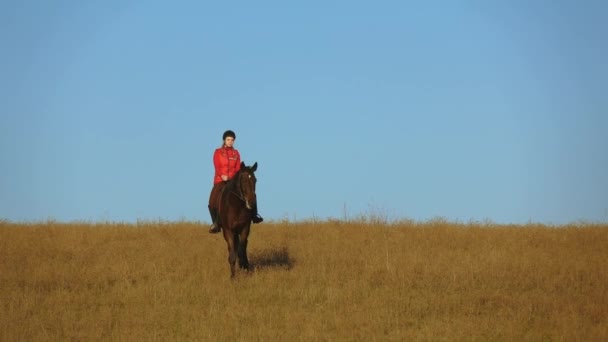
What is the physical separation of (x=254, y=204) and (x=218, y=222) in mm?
1605

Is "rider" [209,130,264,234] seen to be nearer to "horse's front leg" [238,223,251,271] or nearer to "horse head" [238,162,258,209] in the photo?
"horse's front leg" [238,223,251,271]

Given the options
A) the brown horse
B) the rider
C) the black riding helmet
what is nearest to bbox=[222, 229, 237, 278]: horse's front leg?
the brown horse

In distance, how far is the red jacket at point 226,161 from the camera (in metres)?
15.5

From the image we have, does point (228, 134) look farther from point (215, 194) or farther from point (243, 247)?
point (243, 247)

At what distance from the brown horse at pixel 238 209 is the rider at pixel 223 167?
1.22 ft

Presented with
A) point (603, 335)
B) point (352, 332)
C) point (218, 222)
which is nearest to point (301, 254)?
point (218, 222)

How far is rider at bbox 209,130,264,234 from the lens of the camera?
606 inches

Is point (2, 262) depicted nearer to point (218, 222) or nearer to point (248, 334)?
point (218, 222)

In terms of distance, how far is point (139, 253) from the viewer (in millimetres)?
18250

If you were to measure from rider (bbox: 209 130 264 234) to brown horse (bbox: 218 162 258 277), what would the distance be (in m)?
0.37

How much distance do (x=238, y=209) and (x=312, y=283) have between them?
7.06ft

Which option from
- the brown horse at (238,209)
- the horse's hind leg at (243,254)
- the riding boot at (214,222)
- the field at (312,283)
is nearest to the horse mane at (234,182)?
the brown horse at (238,209)

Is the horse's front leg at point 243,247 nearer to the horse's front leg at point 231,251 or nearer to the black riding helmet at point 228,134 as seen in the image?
the horse's front leg at point 231,251

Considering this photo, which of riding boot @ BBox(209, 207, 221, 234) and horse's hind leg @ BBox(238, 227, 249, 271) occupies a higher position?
riding boot @ BBox(209, 207, 221, 234)
